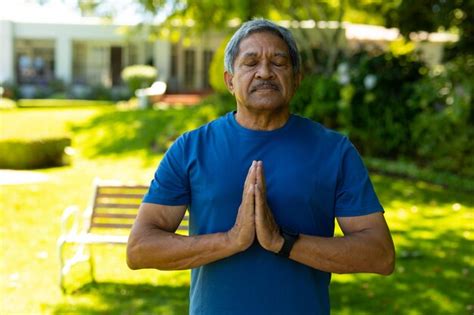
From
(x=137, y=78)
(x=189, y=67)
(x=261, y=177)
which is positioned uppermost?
(x=261, y=177)

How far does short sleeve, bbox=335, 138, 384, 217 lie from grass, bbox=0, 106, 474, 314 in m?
3.71

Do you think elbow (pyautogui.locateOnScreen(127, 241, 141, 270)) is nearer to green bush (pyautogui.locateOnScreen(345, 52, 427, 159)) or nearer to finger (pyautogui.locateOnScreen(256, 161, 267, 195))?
finger (pyautogui.locateOnScreen(256, 161, 267, 195))

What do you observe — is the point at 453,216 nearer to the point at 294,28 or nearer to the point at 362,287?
the point at 362,287

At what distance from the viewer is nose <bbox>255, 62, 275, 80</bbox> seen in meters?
2.54

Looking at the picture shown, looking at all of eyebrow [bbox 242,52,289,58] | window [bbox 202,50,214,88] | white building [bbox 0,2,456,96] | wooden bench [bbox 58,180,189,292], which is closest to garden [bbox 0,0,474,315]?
wooden bench [bbox 58,180,189,292]

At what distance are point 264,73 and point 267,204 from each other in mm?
454

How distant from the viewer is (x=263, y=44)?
2.58m

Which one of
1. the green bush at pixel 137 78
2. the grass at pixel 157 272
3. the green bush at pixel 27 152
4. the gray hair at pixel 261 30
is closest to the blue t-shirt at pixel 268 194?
the gray hair at pixel 261 30

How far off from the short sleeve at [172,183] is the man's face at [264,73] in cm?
30

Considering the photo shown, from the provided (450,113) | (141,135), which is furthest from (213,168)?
(141,135)

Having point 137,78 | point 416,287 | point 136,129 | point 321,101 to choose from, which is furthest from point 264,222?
point 137,78

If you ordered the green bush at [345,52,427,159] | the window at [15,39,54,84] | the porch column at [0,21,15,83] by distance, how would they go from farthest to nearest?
1. the window at [15,39,54,84]
2. the porch column at [0,21,15,83]
3. the green bush at [345,52,427,159]

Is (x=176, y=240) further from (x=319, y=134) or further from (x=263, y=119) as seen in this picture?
(x=319, y=134)

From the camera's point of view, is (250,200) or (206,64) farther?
(206,64)
